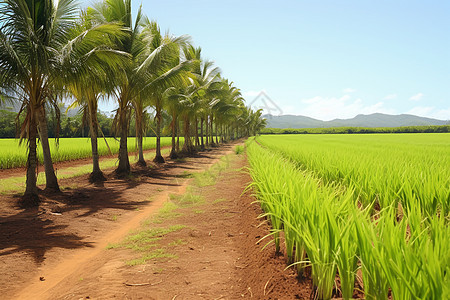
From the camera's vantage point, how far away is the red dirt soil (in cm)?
309

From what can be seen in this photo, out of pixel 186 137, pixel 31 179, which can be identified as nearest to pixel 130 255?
pixel 31 179

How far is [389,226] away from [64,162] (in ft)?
56.4

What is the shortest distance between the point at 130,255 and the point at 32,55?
4.91 meters

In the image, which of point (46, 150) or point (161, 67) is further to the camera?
point (161, 67)

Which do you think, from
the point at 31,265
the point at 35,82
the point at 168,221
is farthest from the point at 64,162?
the point at 31,265

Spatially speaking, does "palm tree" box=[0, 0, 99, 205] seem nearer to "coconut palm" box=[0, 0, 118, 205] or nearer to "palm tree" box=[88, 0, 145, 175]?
"coconut palm" box=[0, 0, 118, 205]

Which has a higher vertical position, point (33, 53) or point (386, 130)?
point (33, 53)

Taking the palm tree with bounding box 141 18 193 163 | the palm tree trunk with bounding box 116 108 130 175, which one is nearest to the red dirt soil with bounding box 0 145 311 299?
the palm tree trunk with bounding box 116 108 130 175

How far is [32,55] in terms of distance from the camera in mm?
6473

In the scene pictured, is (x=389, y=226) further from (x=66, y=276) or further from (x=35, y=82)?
(x=35, y=82)

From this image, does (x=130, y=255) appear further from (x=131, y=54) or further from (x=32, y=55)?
(x=131, y=54)

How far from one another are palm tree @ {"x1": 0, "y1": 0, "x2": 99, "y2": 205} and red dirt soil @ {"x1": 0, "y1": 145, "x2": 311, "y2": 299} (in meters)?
1.59

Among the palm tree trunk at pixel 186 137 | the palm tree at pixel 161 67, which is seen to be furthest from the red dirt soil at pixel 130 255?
the palm tree trunk at pixel 186 137

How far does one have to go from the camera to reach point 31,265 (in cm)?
392
